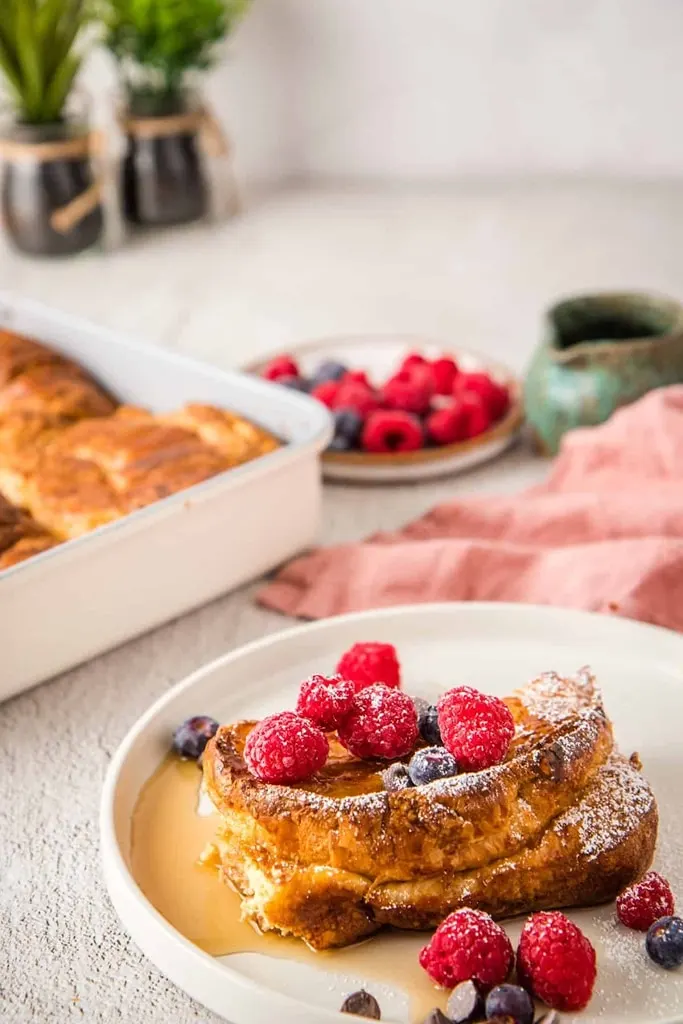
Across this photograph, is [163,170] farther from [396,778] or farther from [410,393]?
[396,778]

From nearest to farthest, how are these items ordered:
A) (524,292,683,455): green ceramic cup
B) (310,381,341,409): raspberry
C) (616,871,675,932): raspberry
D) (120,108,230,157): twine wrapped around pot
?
1. (616,871,675,932): raspberry
2. (524,292,683,455): green ceramic cup
3. (310,381,341,409): raspberry
4. (120,108,230,157): twine wrapped around pot

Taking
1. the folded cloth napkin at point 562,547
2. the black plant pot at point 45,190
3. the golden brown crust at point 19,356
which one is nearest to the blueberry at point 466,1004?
the folded cloth napkin at point 562,547

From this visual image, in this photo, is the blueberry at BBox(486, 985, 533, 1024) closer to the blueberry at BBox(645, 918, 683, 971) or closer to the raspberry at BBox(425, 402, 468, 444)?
the blueberry at BBox(645, 918, 683, 971)

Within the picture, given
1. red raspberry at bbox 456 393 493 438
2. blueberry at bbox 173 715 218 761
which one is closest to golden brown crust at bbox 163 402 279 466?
red raspberry at bbox 456 393 493 438

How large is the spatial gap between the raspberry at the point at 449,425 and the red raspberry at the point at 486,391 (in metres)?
0.06

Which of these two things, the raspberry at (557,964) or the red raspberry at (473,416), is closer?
A: the raspberry at (557,964)

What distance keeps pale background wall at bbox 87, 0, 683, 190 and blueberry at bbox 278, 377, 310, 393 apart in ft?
6.33

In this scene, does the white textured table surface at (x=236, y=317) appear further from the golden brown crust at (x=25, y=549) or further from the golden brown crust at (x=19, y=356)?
the golden brown crust at (x=19, y=356)

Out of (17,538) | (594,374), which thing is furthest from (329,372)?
(17,538)

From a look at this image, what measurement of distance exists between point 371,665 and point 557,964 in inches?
16.5

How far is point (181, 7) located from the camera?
120 inches

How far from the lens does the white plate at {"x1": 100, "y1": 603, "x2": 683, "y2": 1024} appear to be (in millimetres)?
1006

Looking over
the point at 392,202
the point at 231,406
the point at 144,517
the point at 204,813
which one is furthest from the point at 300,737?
the point at 392,202

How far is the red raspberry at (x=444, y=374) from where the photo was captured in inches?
85.4
